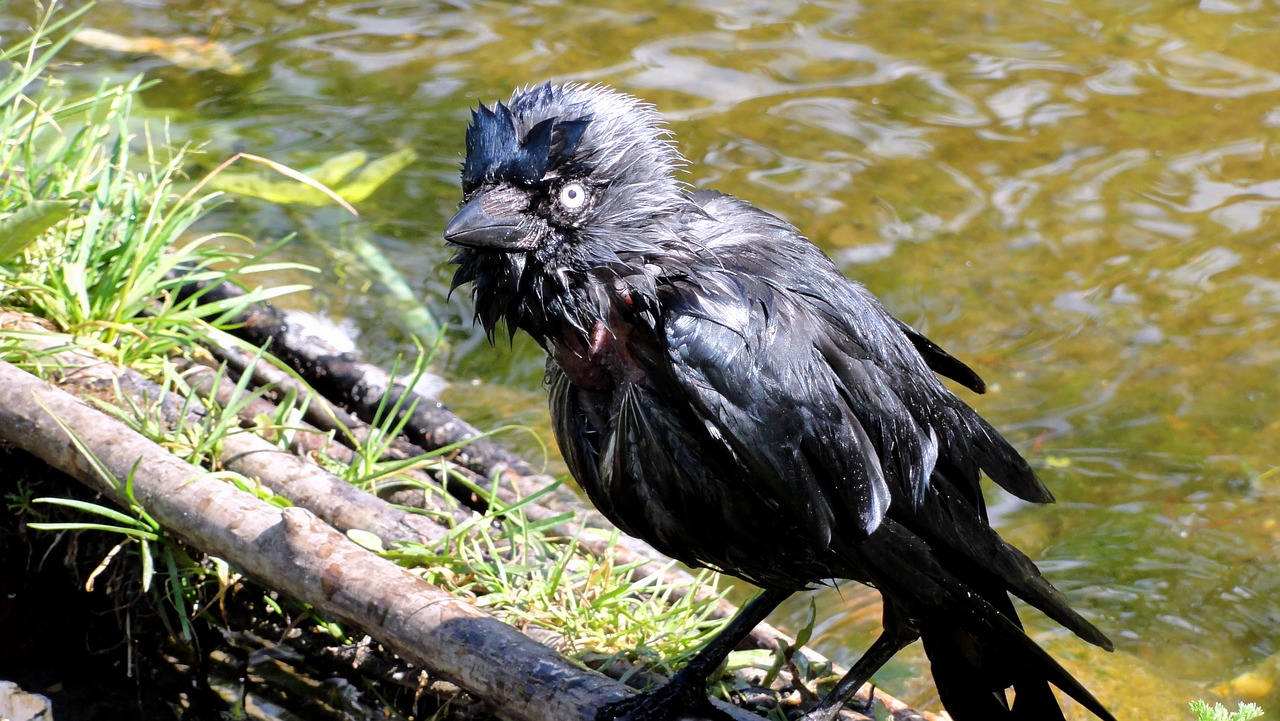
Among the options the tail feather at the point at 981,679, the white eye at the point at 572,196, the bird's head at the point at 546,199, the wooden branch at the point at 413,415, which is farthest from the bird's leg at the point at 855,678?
the white eye at the point at 572,196

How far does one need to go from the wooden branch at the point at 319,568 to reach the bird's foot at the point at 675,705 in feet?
0.27

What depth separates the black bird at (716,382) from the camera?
2547 mm

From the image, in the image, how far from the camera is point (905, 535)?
270 cm

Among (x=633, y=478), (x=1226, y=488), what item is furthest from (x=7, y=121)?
(x=1226, y=488)

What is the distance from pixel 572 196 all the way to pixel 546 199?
0.19ft

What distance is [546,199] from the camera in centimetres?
263

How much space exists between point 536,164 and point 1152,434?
324 centimetres

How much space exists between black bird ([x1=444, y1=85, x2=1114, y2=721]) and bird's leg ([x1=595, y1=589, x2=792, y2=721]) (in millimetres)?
185

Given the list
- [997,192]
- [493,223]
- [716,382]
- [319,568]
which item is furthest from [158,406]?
[997,192]

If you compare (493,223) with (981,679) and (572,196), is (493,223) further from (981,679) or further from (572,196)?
(981,679)

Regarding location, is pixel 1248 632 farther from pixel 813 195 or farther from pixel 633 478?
pixel 813 195

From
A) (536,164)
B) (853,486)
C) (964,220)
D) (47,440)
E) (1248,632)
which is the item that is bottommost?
(1248,632)

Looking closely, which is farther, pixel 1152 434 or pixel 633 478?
pixel 1152 434

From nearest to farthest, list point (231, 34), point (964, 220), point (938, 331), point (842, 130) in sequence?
point (938, 331) → point (964, 220) → point (842, 130) → point (231, 34)
